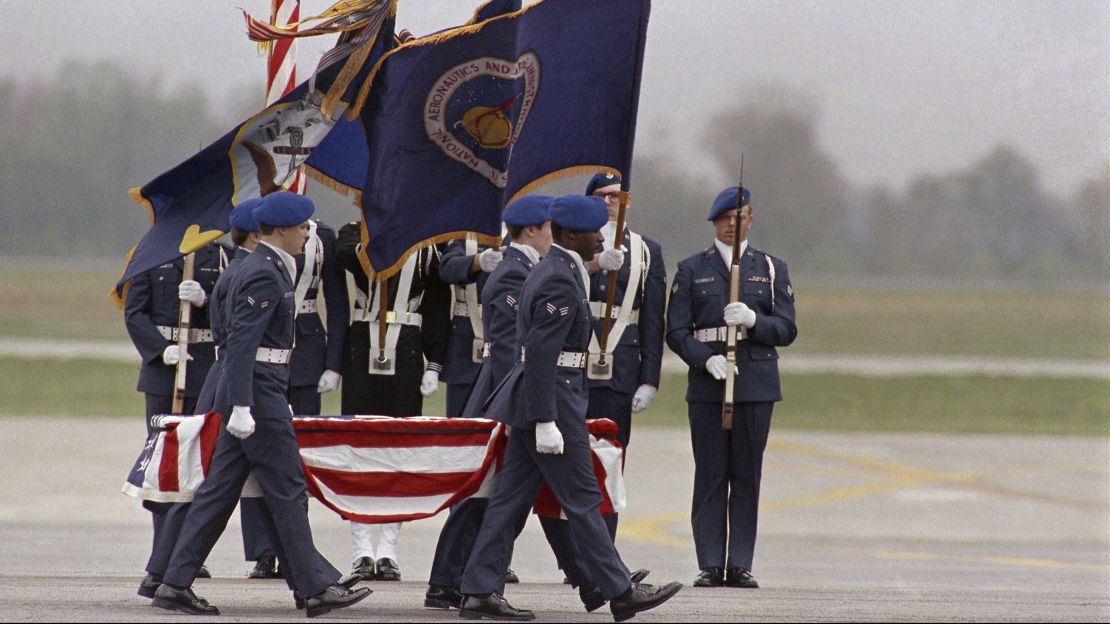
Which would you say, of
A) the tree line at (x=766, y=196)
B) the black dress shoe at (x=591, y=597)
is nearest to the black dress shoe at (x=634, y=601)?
the black dress shoe at (x=591, y=597)

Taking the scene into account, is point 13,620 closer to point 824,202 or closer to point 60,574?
point 60,574

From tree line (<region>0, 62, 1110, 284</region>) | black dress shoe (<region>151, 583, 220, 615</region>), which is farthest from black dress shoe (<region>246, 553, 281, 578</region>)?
tree line (<region>0, 62, 1110, 284</region>)

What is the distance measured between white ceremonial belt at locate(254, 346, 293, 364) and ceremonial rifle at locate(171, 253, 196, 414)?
4.61 feet

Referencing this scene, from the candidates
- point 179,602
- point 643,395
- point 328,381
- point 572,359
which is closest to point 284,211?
point 572,359

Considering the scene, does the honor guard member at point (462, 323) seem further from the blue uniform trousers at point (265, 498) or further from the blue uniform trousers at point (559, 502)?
Answer: the blue uniform trousers at point (265, 498)

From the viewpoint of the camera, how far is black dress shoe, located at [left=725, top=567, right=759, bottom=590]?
7043 mm

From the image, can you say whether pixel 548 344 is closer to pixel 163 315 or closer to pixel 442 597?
pixel 442 597

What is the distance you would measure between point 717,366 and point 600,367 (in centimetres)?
51

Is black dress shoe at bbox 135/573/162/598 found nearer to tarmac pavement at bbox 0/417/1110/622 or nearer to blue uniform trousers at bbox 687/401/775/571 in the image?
tarmac pavement at bbox 0/417/1110/622

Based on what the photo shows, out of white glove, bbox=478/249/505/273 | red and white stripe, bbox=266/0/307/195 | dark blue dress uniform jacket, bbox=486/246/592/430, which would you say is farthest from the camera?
red and white stripe, bbox=266/0/307/195

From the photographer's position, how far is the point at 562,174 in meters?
6.71

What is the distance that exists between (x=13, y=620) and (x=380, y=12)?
9.66 ft

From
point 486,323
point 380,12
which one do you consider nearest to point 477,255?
point 486,323

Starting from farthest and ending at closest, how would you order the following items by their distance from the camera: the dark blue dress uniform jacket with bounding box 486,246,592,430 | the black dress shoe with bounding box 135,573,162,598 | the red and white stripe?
the red and white stripe < the black dress shoe with bounding box 135,573,162,598 < the dark blue dress uniform jacket with bounding box 486,246,592,430
